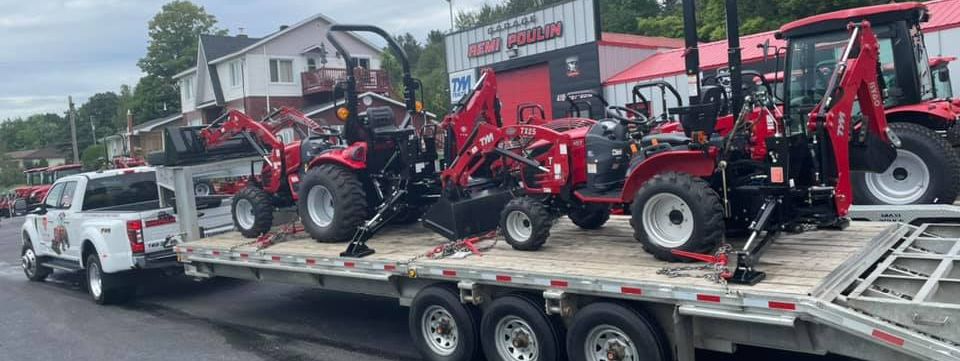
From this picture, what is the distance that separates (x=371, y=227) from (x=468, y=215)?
96 cm

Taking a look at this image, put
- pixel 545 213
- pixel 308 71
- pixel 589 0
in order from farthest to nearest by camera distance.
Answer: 1. pixel 308 71
2. pixel 589 0
3. pixel 545 213

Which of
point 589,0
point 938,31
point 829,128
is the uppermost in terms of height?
point 589,0

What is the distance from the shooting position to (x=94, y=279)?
1055 centimetres

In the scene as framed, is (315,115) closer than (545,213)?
No

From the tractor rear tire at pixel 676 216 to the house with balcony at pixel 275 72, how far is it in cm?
3097

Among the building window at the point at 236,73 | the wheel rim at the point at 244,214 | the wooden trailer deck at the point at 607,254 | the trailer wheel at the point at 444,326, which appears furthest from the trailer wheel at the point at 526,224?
the building window at the point at 236,73

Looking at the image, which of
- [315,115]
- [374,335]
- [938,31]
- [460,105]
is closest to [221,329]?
[374,335]

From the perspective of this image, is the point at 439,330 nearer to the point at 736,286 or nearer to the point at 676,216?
the point at 676,216

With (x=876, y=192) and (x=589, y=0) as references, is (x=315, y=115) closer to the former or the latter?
(x=589, y=0)

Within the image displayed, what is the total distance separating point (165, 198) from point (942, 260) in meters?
8.82

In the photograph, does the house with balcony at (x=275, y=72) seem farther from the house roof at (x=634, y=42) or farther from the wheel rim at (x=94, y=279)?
the wheel rim at (x=94, y=279)

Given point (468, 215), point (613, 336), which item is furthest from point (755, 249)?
point (468, 215)

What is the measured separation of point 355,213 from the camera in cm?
819

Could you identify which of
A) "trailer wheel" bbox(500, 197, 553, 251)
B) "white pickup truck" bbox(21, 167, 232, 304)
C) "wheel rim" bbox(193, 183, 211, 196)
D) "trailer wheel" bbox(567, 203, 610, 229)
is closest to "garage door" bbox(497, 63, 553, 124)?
"wheel rim" bbox(193, 183, 211, 196)
